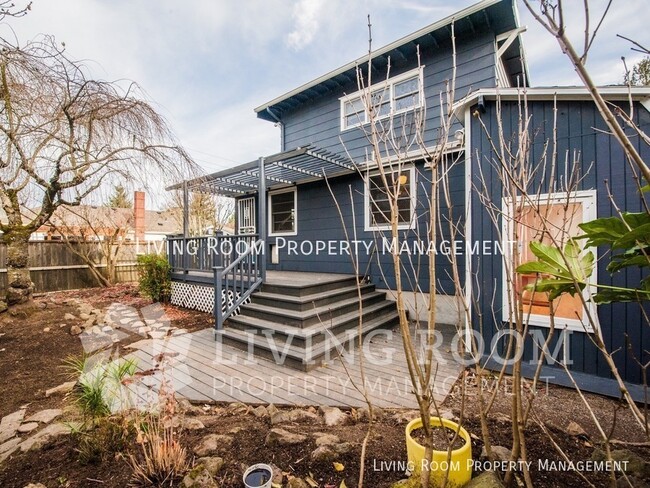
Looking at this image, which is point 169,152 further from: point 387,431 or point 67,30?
point 387,431

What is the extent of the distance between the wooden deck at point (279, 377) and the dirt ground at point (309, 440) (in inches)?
9.6

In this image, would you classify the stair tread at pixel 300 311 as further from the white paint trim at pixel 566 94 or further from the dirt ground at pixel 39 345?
the white paint trim at pixel 566 94

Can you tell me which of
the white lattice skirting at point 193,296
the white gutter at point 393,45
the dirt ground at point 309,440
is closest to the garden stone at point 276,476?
the dirt ground at point 309,440

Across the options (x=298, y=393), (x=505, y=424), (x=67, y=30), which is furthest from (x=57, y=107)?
(x=505, y=424)

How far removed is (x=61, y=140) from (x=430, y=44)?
687cm

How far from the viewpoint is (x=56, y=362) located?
374 cm

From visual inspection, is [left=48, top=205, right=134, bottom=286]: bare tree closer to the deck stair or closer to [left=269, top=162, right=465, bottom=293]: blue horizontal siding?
[left=269, top=162, right=465, bottom=293]: blue horizontal siding

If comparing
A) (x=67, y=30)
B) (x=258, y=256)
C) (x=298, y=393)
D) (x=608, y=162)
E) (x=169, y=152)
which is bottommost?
(x=298, y=393)

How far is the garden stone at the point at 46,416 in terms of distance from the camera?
2.49 meters

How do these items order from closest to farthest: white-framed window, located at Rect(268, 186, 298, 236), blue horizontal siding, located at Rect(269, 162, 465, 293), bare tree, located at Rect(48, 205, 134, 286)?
blue horizontal siding, located at Rect(269, 162, 465, 293)
white-framed window, located at Rect(268, 186, 298, 236)
bare tree, located at Rect(48, 205, 134, 286)

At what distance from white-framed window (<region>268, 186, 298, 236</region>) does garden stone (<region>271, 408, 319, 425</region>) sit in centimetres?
553

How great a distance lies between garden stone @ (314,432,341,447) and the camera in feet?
6.46

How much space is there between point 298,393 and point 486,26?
6.76m

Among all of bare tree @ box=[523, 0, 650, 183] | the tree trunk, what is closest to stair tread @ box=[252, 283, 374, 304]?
bare tree @ box=[523, 0, 650, 183]
